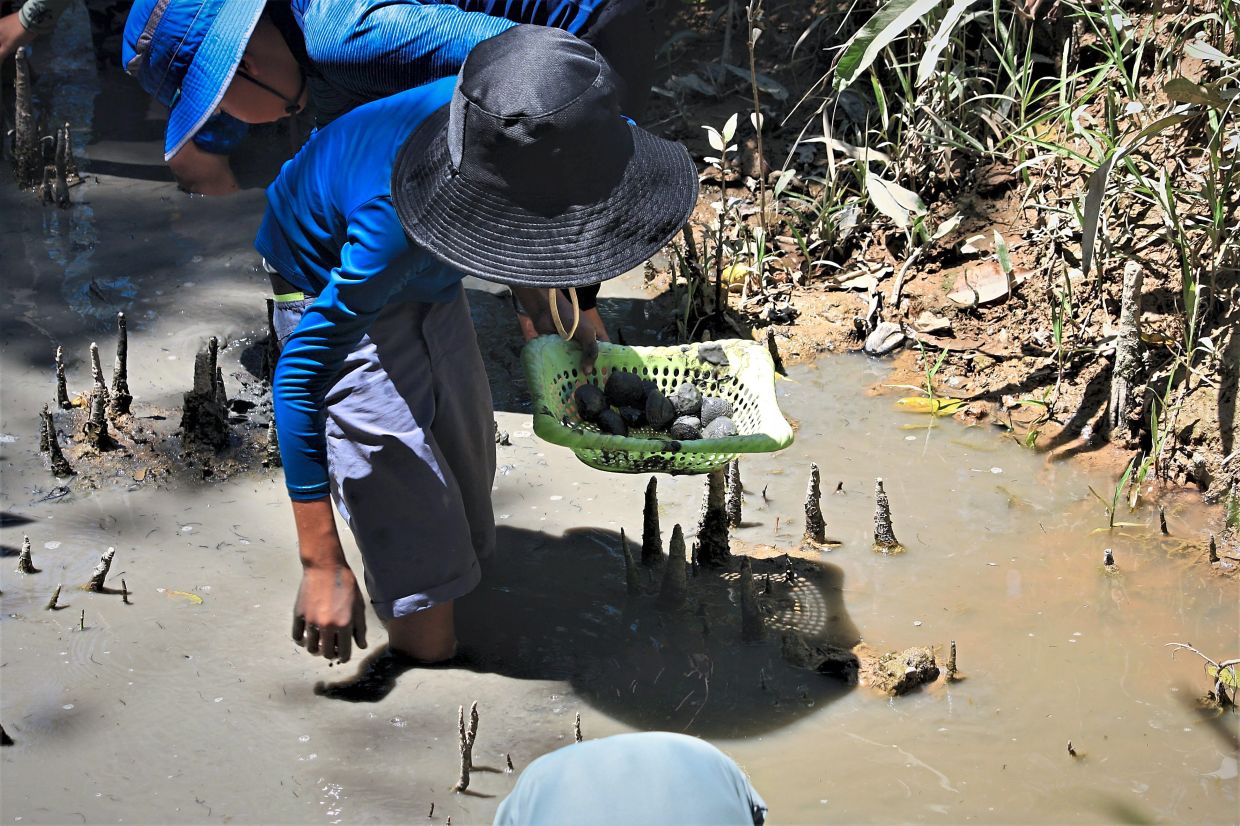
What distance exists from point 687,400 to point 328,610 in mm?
1293

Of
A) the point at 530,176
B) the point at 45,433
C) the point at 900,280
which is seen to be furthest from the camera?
the point at 900,280

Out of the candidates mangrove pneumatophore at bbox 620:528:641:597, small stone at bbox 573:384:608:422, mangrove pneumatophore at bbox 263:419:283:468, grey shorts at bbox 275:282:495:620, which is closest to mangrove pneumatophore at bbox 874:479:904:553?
mangrove pneumatophore at bbox 620:528:641:597

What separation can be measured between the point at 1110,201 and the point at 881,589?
1.81 metres

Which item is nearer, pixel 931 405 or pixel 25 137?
pixel 931 405

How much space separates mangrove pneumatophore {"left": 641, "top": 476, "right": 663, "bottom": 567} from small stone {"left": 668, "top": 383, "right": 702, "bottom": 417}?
218mm

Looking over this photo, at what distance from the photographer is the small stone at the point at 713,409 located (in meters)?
3.67

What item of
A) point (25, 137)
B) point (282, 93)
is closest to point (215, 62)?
point (282, 93)

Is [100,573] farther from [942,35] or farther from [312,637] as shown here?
[942,35]

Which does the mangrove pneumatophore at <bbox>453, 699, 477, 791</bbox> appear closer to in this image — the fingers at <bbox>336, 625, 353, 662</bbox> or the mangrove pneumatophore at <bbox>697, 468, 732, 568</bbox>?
the fingers at <bbox>336, 625, 353, 662</bbox>

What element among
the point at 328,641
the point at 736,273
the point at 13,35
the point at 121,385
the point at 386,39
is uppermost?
the point at 386,39

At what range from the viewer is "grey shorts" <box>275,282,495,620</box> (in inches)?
120

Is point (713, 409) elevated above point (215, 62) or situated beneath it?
situated beneath

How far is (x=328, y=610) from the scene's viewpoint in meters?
2.86

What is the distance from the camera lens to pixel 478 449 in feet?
11.2
